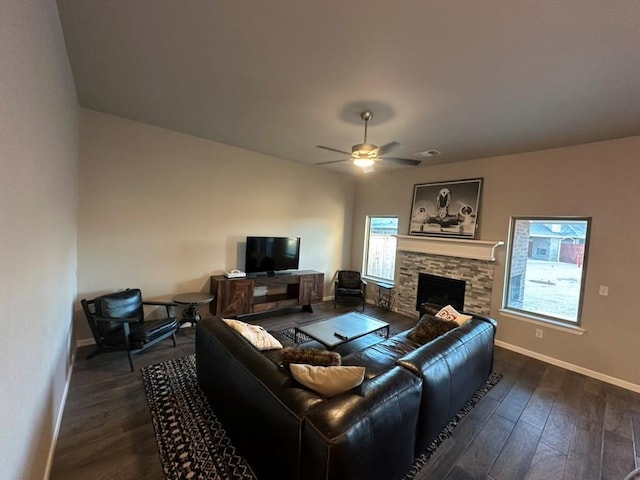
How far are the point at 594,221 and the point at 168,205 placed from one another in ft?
19.3

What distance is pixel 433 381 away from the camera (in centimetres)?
199

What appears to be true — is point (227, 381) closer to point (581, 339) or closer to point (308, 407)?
point (308, 407)

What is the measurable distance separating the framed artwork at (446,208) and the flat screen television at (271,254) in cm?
240

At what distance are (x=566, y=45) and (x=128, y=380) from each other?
4696 mm

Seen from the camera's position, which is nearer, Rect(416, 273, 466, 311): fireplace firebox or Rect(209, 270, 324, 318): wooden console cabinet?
Rect(209, 270, 324, 318): wooden console cabinet

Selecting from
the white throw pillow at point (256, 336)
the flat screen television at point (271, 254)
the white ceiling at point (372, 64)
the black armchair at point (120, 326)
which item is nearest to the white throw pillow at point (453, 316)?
the white throw pillow at point (256, 336)

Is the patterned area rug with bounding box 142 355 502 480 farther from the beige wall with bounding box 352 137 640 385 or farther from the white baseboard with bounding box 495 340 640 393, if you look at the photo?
the beige wall with bounding box 352 137 640 385

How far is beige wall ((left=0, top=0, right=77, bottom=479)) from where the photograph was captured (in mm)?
1038

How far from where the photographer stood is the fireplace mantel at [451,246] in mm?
4429

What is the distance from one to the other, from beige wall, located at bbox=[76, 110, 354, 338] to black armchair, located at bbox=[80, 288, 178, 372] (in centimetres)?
57

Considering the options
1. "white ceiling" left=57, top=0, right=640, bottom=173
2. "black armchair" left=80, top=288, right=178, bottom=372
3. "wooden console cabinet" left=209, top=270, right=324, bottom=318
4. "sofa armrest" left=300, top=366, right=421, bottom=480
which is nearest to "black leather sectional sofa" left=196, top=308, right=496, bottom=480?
"sofa armrest" left=300, top=366, right=421, bottom=480

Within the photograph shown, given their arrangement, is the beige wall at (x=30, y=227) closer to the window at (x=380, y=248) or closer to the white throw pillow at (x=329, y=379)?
the white throw pillow at (x=329, y=379)

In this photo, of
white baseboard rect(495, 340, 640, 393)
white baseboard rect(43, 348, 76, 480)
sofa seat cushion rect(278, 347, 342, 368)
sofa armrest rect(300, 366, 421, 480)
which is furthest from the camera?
white baseboard rect(495, 340, 640, 393)

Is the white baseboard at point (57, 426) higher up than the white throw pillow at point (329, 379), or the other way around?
the white throw pillow at point (329, 379)
